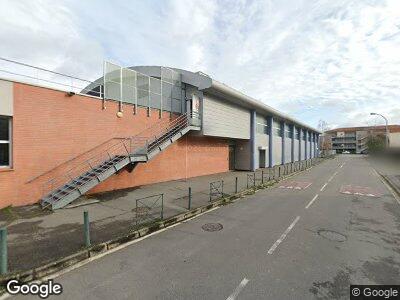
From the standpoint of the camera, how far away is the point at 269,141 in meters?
34.9

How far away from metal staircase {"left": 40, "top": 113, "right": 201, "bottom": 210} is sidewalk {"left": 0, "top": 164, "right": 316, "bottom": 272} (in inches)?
25.9

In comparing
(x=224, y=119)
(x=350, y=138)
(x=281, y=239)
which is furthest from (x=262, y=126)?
(x=350, y=138)

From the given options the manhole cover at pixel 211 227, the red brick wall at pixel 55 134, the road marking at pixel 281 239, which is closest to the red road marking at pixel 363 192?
the road marking at pixel 281 239

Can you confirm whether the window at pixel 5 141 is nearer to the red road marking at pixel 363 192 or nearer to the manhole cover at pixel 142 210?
the manhole cover at pixel 142 210

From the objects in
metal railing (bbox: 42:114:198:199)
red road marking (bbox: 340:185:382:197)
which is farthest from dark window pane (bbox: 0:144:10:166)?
red road marking (bbox: 340:185:382:197)

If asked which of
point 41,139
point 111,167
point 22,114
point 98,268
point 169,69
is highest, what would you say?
point 169,69

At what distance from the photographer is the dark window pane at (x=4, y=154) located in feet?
34.9

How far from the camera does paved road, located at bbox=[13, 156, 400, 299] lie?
4996 millimetres

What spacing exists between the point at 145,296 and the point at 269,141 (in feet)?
106

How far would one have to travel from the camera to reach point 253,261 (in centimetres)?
625

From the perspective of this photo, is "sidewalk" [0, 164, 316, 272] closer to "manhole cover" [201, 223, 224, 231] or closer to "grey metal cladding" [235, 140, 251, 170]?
"manhole cover" [201, 223, 224, 231]

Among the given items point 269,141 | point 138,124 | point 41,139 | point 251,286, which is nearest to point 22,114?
point 41,139

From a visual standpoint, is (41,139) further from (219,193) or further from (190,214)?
(219,193)
